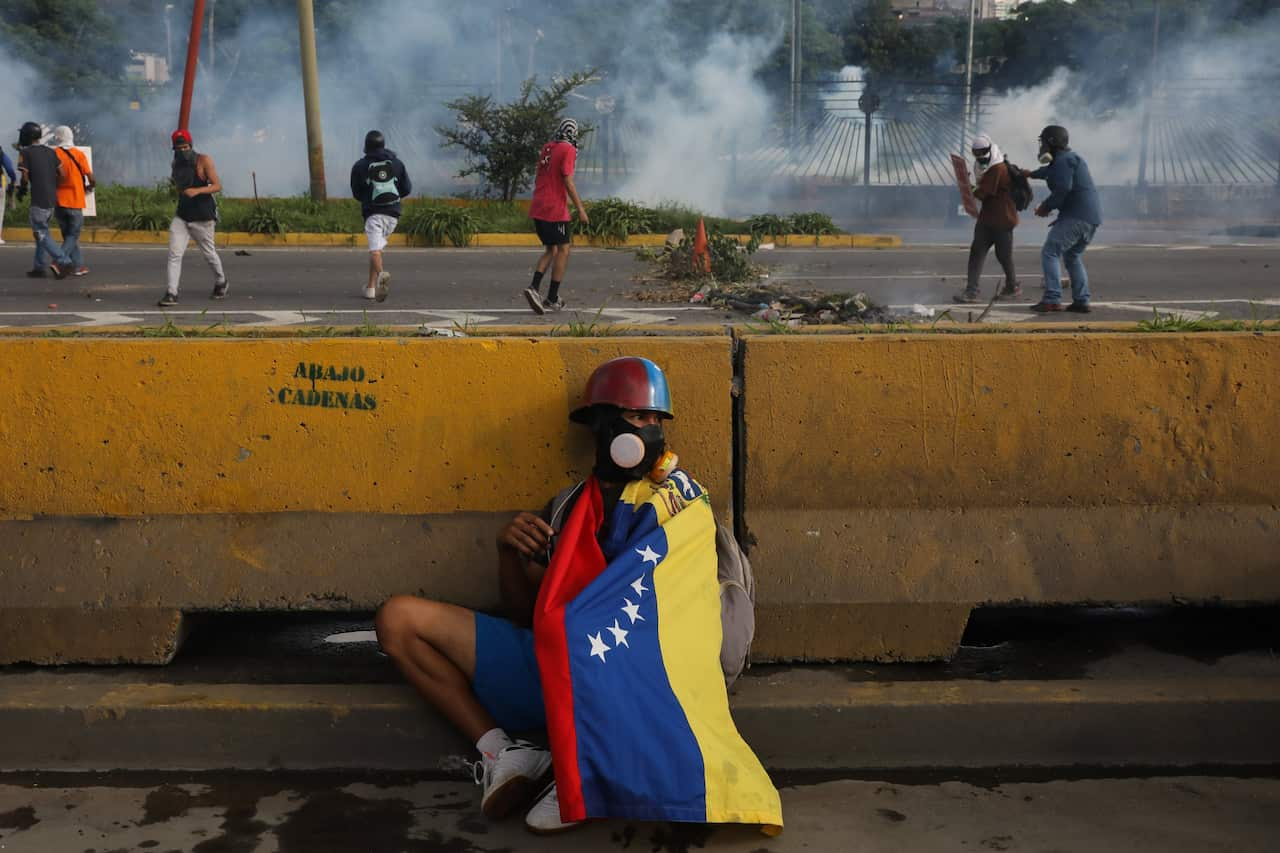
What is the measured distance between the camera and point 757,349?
4207mm

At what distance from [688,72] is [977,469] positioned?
29.6 m

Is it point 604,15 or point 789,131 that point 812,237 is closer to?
point 789,131

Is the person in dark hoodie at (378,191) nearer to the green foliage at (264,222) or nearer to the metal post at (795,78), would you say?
the green foliage at (264,222)

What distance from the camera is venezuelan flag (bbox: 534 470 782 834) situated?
3.43 meters

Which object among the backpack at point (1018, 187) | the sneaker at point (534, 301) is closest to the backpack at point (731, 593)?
the sneaker at point (534, 301)

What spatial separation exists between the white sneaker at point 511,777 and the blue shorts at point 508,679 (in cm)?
15

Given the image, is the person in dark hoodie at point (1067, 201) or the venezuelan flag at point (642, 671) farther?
the person in dark hoodie at point (1067, 201)

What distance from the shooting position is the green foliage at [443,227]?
18.2 meters

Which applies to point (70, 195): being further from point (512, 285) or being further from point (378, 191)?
point (512, 285)

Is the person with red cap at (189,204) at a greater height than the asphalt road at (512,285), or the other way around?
the person with red cap at (189,204)

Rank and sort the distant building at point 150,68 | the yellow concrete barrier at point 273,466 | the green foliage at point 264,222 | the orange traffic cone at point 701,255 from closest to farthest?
1. the yellow concrete barrier at point 273,466
2. the orange traffic cone at point 701,255
3. the green foliage at point 264,222
4. the distant building at point 150,68

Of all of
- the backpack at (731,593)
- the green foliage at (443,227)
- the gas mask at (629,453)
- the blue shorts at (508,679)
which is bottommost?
the blue shorts at (508,679)

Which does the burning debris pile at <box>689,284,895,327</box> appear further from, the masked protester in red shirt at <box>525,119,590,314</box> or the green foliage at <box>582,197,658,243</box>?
the green foliage at <box>582,197,658,243</box>

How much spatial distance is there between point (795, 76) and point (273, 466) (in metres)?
28.3
